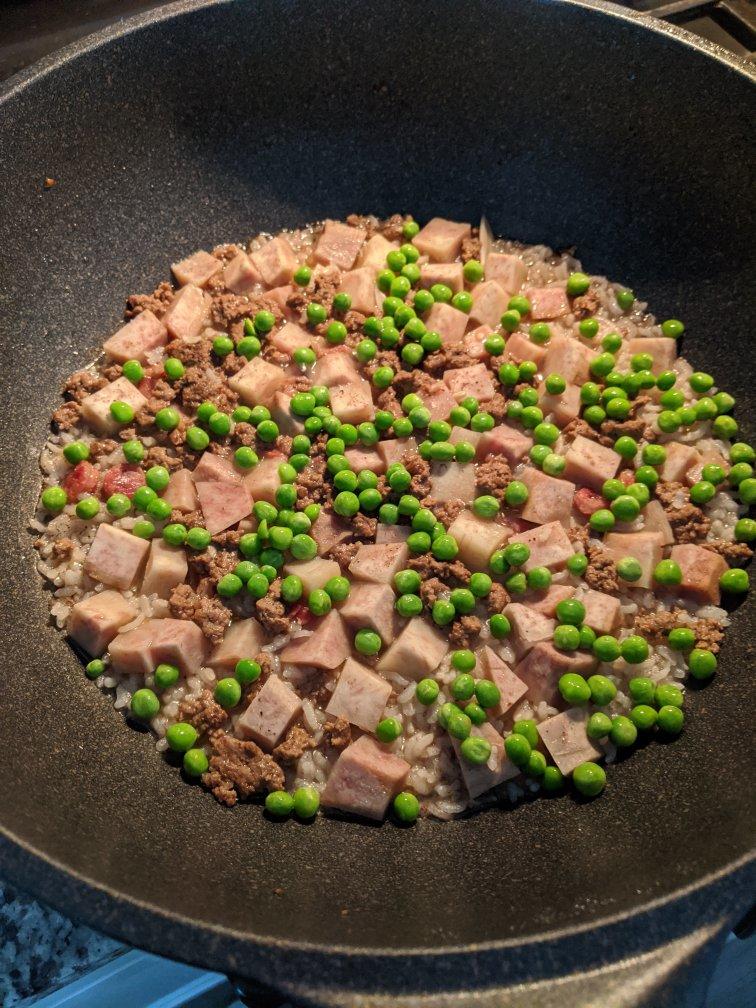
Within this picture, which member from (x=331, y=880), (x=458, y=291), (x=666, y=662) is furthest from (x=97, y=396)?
(x=666, y=662)

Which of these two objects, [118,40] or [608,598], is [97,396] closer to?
[118,40]

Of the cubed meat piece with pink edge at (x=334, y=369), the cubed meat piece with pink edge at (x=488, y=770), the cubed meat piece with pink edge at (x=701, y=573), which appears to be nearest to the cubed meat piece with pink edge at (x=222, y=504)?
the cubed meat piece with pink edge at (x=334, y=369)

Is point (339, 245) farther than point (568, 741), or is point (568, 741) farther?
point (339, 245)

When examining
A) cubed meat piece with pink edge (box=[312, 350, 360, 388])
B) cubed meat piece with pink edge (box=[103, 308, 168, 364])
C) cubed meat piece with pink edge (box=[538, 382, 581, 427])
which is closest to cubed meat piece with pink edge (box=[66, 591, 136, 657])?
cubed meat piece with pink edge (box=[103, 308, 168, 364])

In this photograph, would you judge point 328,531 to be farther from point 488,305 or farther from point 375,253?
point 375,253

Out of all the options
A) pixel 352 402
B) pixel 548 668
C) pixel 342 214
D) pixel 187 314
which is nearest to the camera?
pixel 548 668

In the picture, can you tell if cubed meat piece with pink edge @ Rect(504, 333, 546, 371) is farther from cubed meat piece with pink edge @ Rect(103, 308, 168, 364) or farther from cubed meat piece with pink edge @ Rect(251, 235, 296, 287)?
cubed meat piece with pink edge @ Rect(103, 308, 168, 364)

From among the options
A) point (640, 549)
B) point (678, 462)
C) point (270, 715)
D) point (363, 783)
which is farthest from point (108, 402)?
point (678, 462)
